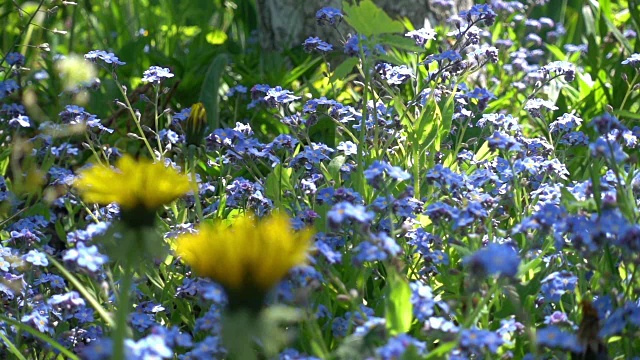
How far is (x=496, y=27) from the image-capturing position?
374 centimetres

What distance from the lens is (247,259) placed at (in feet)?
3.94

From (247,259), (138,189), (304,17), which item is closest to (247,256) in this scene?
(247,259)

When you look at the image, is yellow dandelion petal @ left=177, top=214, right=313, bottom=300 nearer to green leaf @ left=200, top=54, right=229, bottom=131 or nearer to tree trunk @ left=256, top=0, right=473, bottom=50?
green leaf @ left=200, top=54, right=229, bottom=131

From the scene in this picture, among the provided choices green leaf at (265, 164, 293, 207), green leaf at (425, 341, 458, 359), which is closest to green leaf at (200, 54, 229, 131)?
green leaf at (265, 164, 293, 207)

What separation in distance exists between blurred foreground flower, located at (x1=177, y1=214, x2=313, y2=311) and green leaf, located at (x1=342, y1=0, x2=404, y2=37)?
2.76 feet

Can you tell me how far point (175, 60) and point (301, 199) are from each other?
4.93 feet

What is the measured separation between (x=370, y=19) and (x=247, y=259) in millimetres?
942

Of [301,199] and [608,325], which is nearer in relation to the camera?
[608,325]

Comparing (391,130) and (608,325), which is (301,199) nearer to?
(391,130)

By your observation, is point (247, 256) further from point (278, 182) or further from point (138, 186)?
point (278, 182)

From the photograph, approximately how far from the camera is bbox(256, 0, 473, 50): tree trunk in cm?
379

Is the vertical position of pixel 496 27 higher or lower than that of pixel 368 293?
higher

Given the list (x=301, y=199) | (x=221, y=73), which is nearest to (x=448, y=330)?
(x=301, y=199)

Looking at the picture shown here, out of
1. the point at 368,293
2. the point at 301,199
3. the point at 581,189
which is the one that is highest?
the point at 581,189
